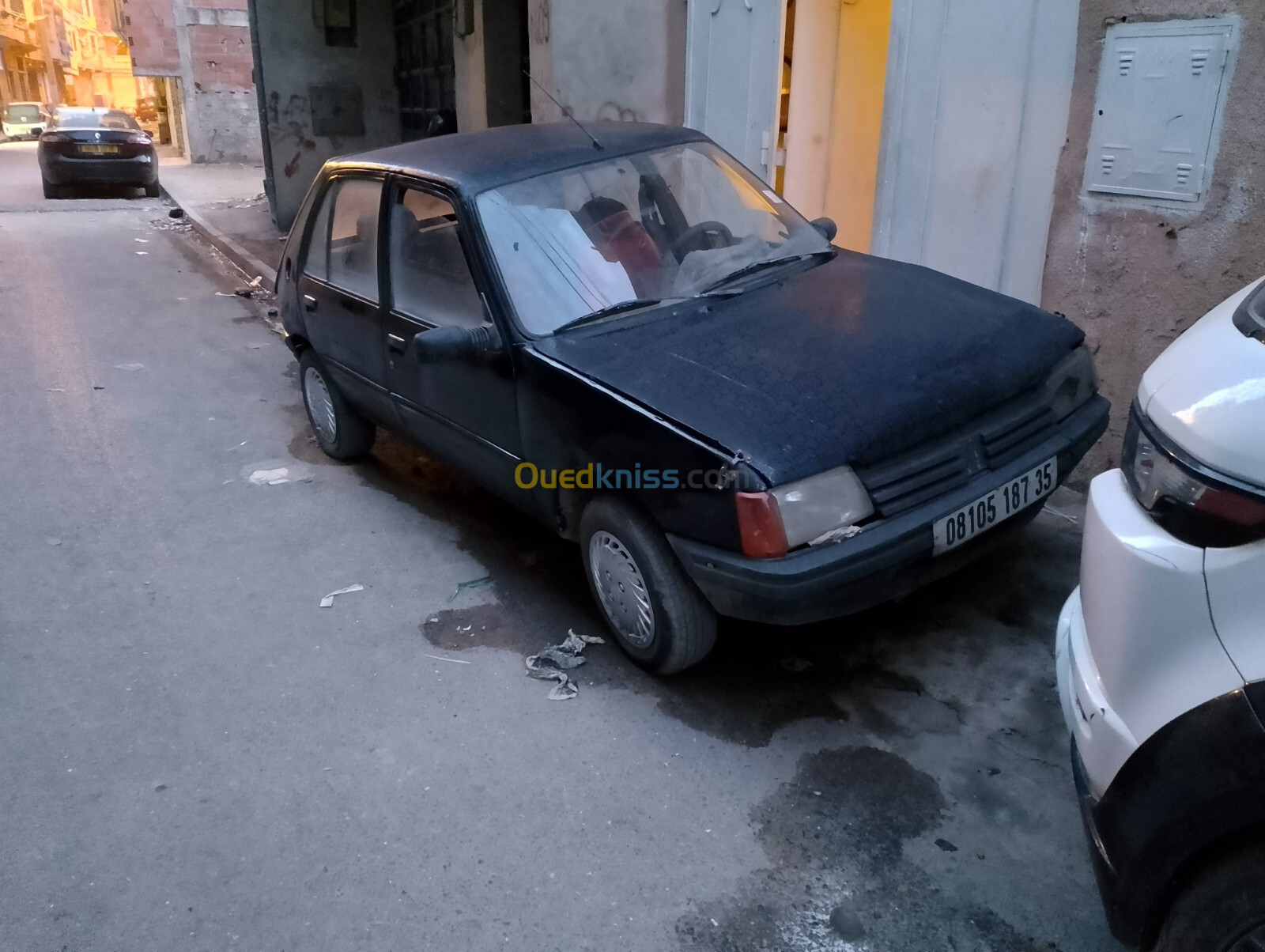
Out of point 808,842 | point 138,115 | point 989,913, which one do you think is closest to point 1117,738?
point 989,913

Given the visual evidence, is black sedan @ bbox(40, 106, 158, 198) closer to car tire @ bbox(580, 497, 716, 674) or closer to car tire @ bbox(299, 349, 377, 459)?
car tire @ bbox(299, 349, 377, 459)

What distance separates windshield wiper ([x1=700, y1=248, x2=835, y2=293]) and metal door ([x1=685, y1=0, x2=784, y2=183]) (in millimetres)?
2463

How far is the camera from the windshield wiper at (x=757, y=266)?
12.3ft

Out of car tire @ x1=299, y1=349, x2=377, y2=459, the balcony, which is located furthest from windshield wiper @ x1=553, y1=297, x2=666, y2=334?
the balcony

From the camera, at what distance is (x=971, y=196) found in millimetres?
5098

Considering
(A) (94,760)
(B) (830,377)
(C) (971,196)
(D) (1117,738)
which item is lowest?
(A) (94,760)

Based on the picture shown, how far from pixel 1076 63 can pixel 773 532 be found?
3212 millimetres

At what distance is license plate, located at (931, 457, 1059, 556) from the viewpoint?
2.91 meters

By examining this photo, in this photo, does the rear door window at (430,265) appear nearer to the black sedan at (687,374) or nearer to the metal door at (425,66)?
the black sedan at (687,374)

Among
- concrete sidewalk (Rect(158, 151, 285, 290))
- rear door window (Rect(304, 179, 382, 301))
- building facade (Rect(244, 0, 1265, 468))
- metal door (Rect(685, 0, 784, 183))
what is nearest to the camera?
building facade (Rect(244, 0, 1265, 468))

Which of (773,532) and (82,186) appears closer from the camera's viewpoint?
(773,532)

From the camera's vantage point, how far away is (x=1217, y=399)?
1.71m

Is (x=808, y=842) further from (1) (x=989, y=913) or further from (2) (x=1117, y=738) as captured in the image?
(2) (x=1117, y=738)

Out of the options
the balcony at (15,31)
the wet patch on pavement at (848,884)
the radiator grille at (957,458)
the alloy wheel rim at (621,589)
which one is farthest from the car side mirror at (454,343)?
the balcony at (15,31)
